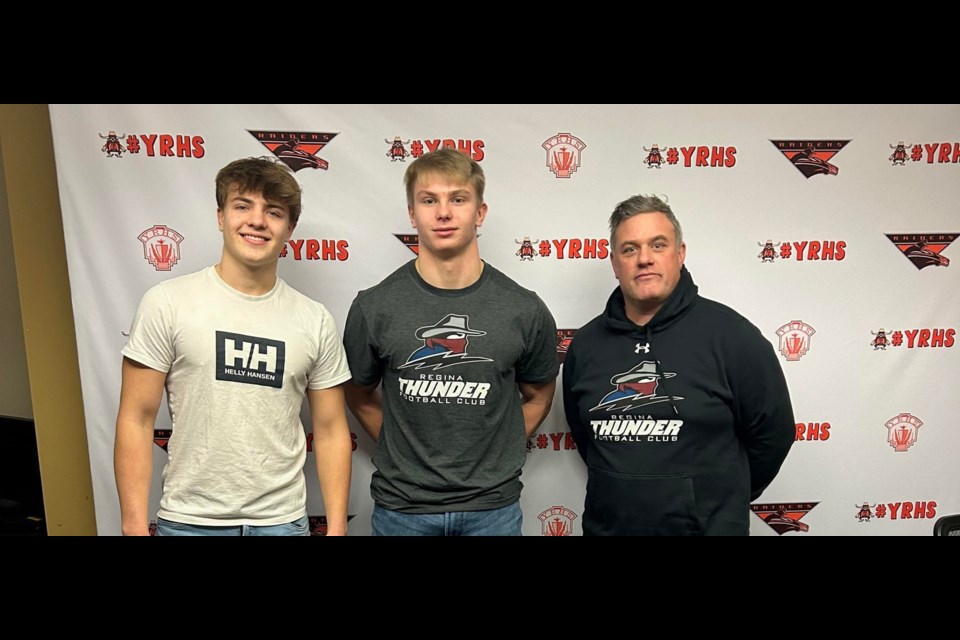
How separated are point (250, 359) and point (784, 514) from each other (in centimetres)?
196

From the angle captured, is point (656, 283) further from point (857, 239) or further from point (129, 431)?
point (129, 431)

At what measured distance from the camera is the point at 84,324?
2.08 metres

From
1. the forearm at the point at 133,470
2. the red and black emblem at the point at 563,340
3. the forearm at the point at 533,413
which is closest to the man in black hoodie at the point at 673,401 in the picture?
the forearm at the point at 533,413

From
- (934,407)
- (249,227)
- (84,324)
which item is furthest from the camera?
(934,407)

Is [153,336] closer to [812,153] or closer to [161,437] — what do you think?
[161,437]

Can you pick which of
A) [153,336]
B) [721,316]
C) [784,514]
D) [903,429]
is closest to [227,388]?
[153,336]

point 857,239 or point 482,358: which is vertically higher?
point 857,239

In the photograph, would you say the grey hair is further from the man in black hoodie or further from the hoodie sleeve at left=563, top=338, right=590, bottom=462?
the hoodie sleeve at left=563, top=338, right=590, bottom=462

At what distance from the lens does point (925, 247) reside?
2.19 meters

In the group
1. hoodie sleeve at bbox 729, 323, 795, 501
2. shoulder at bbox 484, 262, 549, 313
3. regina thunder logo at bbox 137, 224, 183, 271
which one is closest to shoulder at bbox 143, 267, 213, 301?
regina thunder logo at bbox 137, 224, 183, 271

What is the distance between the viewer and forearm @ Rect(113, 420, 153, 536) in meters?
1.68
